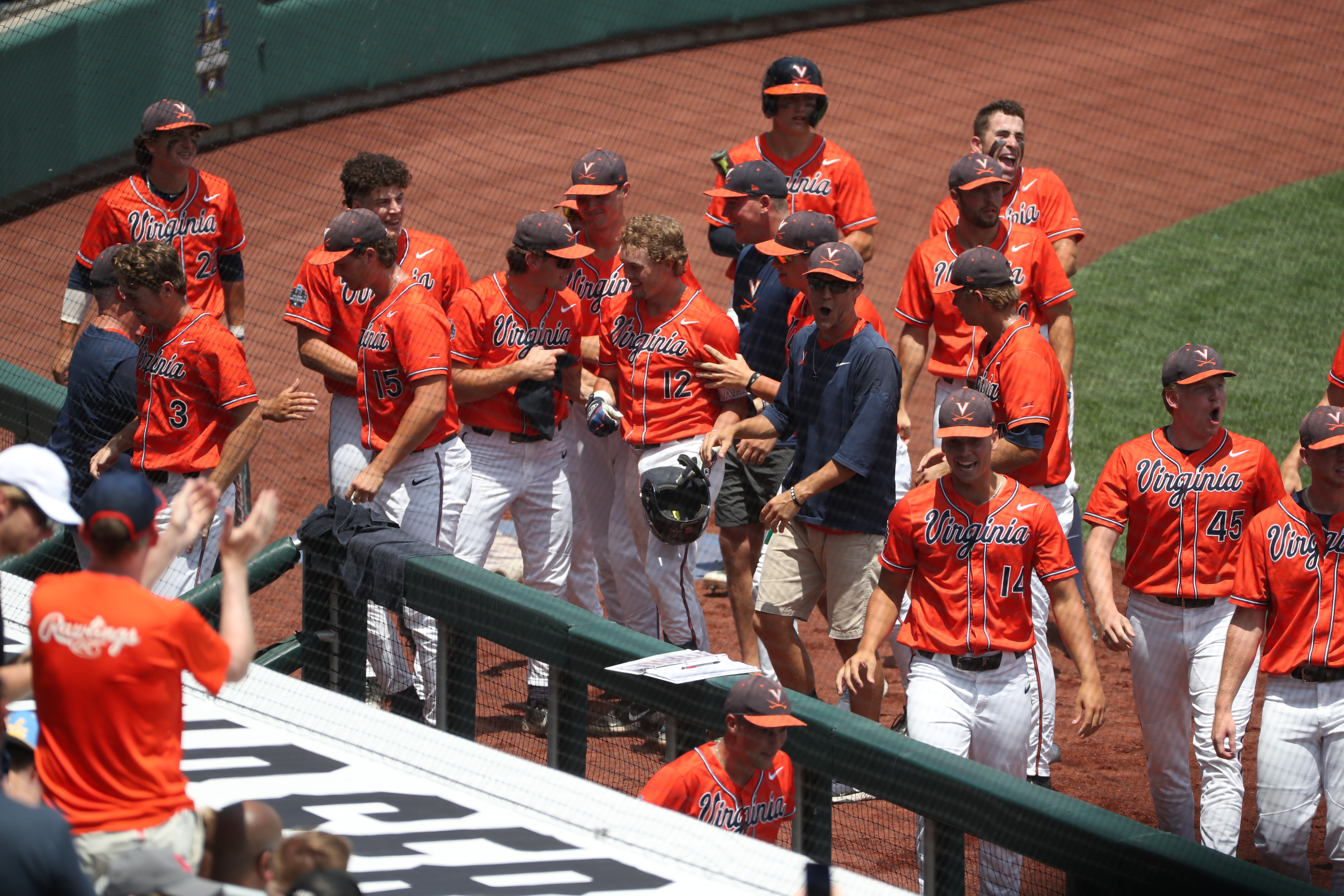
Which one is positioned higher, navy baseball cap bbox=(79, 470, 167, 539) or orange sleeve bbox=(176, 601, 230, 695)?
navy baseball cap bbox=(79, 470, 167, 539)

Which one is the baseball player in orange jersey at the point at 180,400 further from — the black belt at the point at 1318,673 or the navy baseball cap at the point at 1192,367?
the black belt at the point at 1318,673

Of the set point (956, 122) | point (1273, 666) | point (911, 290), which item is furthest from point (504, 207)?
point (1273, 666)

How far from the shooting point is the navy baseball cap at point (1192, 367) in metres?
4.36

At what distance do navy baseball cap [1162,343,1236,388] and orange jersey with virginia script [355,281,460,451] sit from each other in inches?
83.8

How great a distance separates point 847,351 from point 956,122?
8.81 m

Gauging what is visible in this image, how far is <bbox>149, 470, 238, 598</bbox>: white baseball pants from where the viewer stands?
4938 mm

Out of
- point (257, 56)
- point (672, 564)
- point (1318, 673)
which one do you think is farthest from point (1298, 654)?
point (257, 56)

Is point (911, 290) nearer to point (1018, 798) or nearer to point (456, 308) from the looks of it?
point (456, 308)

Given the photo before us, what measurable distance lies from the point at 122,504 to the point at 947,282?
3333mm

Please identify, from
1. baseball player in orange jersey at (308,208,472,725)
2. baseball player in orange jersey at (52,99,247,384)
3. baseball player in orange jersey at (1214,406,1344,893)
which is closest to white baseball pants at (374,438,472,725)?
baseball player in orange jersey at (308,208,472,725)

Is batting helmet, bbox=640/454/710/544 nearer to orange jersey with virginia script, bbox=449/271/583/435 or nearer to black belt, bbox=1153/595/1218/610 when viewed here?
orange jersey with virginia script, bbox=449/271/583/435

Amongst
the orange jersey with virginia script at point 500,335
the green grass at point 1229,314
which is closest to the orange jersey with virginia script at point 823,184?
the orange jersey with virginia script at point 500,335

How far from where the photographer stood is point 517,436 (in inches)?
205

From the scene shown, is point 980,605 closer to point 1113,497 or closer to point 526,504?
point 1113,497
